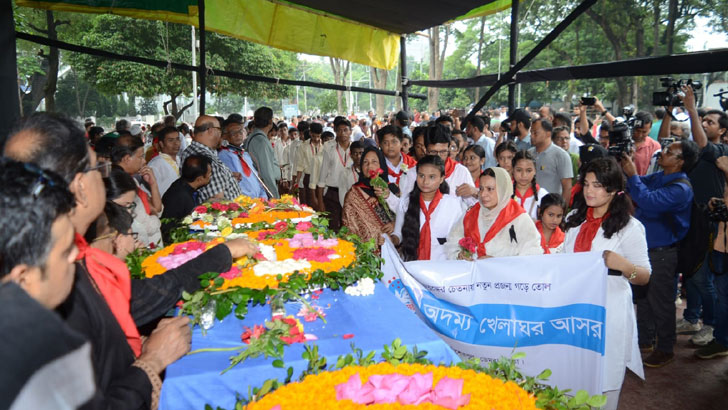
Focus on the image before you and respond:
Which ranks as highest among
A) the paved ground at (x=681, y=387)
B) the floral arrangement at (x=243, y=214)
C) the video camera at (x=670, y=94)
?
the video camera at (x=670, y=94)

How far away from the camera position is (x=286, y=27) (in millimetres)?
6789

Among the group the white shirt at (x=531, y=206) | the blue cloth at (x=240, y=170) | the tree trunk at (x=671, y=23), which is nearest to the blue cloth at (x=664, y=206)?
the white shirt at (x=531, y=206)

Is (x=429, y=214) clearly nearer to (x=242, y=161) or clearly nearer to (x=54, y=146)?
(x=242, y=161)

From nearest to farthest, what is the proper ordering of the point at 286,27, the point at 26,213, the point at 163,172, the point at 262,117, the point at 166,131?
the point at 26,213 → the point at 163,172 → the point at 166,131 → the point at 286,27 → the point at 262,117

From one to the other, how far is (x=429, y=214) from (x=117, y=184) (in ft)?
7.73

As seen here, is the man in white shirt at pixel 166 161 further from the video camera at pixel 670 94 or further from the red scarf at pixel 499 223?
the video camera at pixel 670 94

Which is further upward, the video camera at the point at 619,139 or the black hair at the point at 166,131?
the black hair at the point at 166,131

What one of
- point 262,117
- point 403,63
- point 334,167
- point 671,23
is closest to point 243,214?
point 262,117

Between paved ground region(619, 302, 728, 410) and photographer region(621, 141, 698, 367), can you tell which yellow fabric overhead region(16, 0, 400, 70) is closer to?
photographer region(621, 141, 698, 367)

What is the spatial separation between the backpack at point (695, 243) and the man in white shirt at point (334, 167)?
15.7ft

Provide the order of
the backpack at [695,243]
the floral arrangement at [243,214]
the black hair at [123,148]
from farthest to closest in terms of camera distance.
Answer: the black hair at [123,148] < the backpack at [695,243] < the floral arrangement at [243,214]

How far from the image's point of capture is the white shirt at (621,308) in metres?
3.20

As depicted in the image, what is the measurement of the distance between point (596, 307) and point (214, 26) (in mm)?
5307

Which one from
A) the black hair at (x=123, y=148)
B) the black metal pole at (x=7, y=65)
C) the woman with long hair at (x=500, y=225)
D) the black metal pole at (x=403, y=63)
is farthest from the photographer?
the black metal pole at (x=403, y=63)
